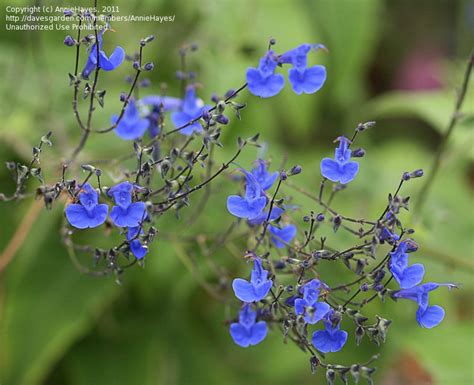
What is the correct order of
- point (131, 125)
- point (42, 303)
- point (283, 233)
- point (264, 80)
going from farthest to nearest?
point (42, 303), point (131, 125), point (283, 233), point (264, 80)

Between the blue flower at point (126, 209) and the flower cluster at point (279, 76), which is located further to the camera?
the flower cluster at point (279, 76)

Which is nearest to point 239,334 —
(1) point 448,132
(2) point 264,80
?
(2) point 264,80

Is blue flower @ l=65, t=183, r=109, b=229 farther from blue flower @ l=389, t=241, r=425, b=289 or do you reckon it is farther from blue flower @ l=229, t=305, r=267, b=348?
blue flower @ l=389, t=241, r=425, b=289

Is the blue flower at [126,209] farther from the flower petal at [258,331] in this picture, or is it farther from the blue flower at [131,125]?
the blue flower at [131,125]

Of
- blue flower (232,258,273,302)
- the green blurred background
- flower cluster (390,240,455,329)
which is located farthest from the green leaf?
flower cluster (390,240,455,329)

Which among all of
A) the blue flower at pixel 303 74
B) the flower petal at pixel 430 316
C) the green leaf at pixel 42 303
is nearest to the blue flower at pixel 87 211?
the blue flower at pixel 303 74

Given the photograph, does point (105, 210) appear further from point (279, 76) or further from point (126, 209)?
point (279, 76)

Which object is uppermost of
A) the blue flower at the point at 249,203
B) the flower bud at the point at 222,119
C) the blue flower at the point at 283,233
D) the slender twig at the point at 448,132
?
the slender twig at the point at 448,132
